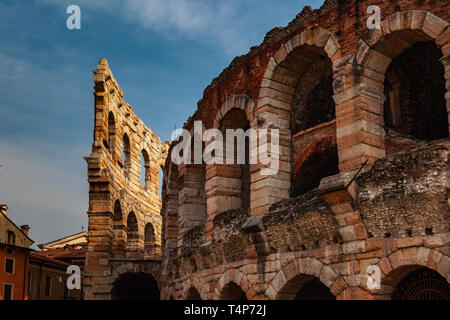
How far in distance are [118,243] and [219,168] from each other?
10608 millimetres

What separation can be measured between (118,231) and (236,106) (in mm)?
12060

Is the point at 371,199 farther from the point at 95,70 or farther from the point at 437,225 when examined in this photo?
the point at 95,70

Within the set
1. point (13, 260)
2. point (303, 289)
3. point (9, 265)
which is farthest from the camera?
point (13, 260)

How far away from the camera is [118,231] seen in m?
24.1

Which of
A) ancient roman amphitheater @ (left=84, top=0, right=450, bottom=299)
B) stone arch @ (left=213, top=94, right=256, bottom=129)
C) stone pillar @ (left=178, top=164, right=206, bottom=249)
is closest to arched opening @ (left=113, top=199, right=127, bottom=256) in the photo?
ancient roman amphitheater @ (left=84, top=0, right=450, bottom=299)

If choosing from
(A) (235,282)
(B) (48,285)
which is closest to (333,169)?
(A) (235,282)

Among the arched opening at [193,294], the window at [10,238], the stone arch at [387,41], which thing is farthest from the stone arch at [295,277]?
the window at [10,238]

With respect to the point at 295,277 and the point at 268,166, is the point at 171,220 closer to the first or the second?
the point at 268,166

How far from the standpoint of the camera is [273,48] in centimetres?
Result: 1283

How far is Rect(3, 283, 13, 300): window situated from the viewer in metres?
26.4

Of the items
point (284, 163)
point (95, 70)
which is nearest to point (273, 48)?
point (284, 163)

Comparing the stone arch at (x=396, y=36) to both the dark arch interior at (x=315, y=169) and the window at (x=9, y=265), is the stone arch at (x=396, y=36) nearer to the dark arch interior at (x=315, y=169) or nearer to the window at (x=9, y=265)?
the dark arch interior at (x=315, y=169)

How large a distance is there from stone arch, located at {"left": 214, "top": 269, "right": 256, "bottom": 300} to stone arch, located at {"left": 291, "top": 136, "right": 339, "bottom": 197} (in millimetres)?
2022

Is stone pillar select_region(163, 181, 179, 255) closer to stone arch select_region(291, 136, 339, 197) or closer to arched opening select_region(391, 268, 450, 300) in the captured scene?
stone arch select_region(291, 136, 339, 197)
